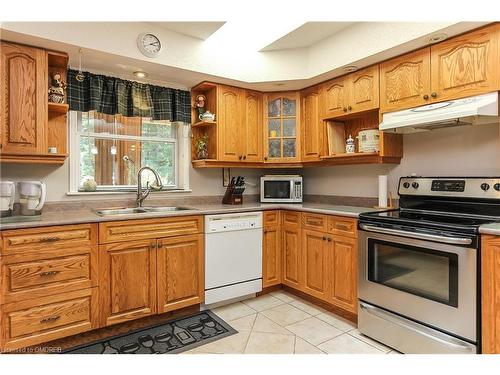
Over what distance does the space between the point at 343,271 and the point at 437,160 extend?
1197 millimetres

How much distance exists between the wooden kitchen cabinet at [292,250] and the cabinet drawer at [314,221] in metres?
0.08

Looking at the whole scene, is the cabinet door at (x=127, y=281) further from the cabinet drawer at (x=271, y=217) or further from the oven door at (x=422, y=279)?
the oven door at (x=422, y=279)

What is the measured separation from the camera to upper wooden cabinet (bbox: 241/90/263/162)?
10.9 feet

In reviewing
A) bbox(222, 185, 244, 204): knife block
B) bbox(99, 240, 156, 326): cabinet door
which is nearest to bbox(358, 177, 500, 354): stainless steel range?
bbox(222, 185, 244, 204): knife block

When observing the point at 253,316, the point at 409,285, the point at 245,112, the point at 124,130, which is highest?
the point at 245,112

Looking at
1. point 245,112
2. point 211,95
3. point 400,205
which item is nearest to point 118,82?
point 211,95

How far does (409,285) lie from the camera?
80.7 inches

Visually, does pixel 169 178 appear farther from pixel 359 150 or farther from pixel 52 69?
pixel 359 150

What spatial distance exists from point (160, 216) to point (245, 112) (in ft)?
4.95

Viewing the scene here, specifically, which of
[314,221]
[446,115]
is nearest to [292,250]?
[314,221]

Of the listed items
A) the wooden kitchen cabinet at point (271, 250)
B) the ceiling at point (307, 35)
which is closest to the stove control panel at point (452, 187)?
the wooden kitchen cabinet at point (271, 250)

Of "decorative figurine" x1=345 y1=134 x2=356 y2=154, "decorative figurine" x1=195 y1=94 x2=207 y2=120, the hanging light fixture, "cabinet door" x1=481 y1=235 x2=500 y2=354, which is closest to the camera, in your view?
"cabinet door" x1=481 y1=235 x2=500 y2=354

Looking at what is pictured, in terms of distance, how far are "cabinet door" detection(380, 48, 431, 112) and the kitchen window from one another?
6.50 feet

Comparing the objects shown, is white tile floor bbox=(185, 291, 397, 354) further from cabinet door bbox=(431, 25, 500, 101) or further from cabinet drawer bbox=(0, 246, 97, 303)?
cabinet door bbox=(431, 25, 500, 101)
